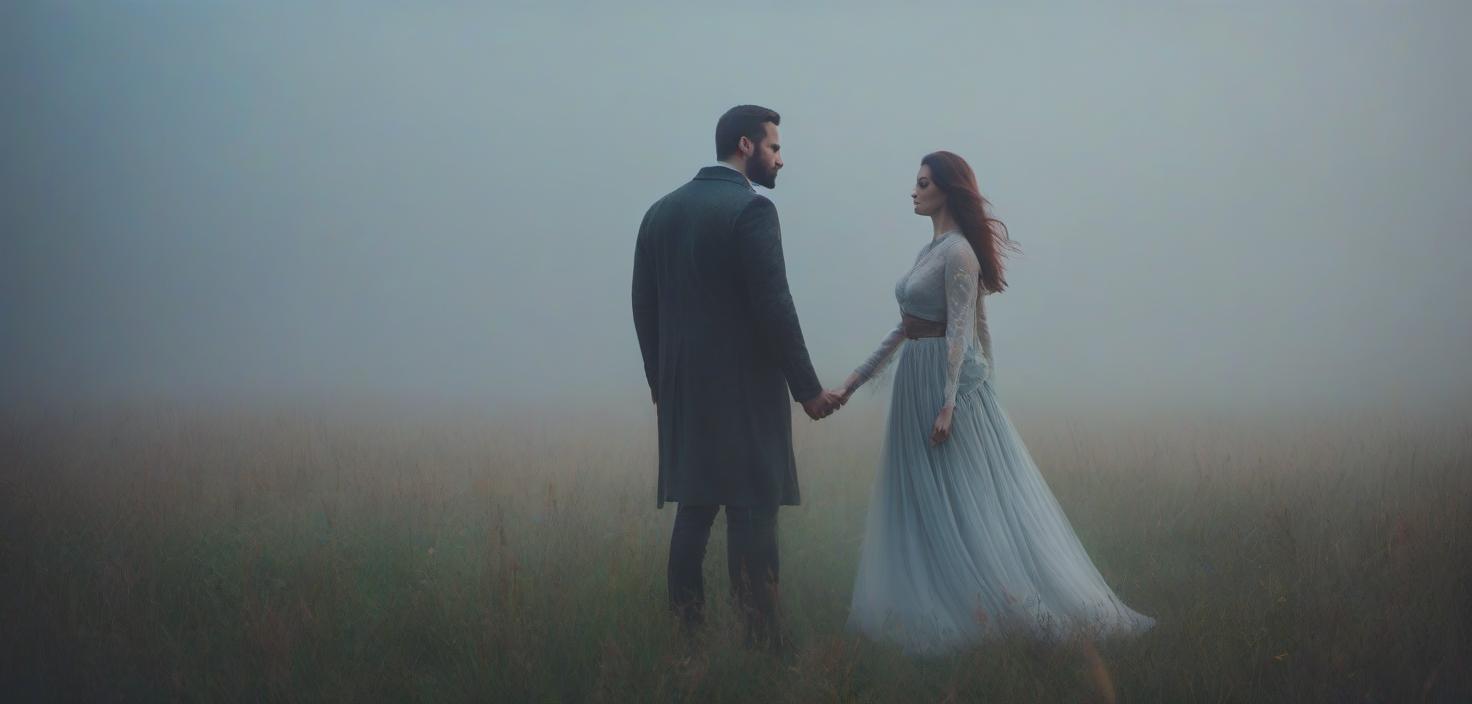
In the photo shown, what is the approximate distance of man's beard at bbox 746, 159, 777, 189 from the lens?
328 centimetres

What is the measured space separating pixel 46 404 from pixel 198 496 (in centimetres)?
250

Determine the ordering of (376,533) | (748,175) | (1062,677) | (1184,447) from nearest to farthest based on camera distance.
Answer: (1062,677) → (748,175) → (376,533) → (1184,447)

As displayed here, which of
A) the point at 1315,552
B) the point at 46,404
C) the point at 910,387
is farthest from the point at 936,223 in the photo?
the point at 46,404

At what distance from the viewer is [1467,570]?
3.66 m

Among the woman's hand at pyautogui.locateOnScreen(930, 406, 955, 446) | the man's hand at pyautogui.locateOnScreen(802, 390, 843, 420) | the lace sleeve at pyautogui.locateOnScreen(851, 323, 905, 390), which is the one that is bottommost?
the woman's hand at pyautogui.locateOnScreen(930, 406, 955, 446)

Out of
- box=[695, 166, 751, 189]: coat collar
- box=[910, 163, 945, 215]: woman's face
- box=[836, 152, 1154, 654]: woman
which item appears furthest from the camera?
box=[910, 163, 945, 215]: woman's face

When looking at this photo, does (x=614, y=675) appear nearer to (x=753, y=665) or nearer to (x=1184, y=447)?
(x=753, y=665)

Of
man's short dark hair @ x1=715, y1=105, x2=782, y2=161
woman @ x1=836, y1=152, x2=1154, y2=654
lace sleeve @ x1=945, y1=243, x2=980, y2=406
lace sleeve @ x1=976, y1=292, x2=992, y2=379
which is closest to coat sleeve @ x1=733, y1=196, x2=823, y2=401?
man's short dark hair @ x1=715, y1=105, x2=782, y2=161

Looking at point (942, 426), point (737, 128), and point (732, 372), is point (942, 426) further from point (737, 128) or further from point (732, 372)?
point (737, 128)

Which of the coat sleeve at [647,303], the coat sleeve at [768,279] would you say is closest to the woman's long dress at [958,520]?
the coat sleeve at [768,279]

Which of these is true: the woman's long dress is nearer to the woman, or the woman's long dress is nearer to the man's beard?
the woman

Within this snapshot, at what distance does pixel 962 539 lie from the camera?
3.44 metres

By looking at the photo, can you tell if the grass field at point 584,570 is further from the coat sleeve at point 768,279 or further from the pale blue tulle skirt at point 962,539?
the coat sleeve at point 768,279

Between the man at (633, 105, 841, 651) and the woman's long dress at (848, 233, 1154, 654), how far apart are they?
472mm
